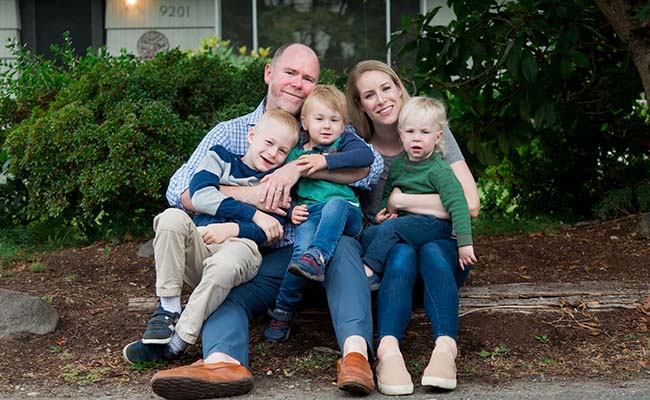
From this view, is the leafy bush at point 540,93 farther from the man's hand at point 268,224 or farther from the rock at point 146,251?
the rock at point 146,251

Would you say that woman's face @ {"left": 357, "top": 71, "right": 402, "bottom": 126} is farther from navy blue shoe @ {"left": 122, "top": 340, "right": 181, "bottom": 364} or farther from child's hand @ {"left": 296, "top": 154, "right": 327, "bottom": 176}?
navy blue shoe @ {"left": 122, "top": 340, "right": 181, "bottom": 364}

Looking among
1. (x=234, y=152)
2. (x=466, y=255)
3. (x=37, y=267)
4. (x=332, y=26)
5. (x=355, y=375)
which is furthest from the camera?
(x=332, y=26)

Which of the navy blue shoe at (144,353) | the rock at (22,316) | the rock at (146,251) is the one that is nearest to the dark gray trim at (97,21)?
the rock at (146,251)

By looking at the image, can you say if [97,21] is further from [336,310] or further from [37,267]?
[336,310]

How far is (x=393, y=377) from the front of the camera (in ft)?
12.8

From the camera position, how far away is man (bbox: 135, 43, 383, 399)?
12.6 ft

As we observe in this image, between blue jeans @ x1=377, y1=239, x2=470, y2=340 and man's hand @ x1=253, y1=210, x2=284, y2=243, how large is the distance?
21.3 inches

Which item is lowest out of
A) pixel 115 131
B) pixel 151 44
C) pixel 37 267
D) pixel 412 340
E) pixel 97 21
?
pixel 412 340

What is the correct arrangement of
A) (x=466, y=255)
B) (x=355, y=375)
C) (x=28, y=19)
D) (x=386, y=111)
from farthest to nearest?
(x=28, y=19), (x=386, y=111), (x=466, y=255), (x=355, y=375)

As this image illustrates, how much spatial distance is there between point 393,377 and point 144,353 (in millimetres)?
1196

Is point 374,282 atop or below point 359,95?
below

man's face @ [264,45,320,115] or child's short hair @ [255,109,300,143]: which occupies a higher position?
man's face @ [264,45,320,115]

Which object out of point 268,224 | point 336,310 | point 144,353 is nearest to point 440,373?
point 336,310

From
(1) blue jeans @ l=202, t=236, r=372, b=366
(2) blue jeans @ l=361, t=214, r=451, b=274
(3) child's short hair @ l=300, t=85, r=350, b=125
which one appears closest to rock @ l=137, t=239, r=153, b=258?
(1) blue jeans @ l=202, t=236, r=372, b=366
